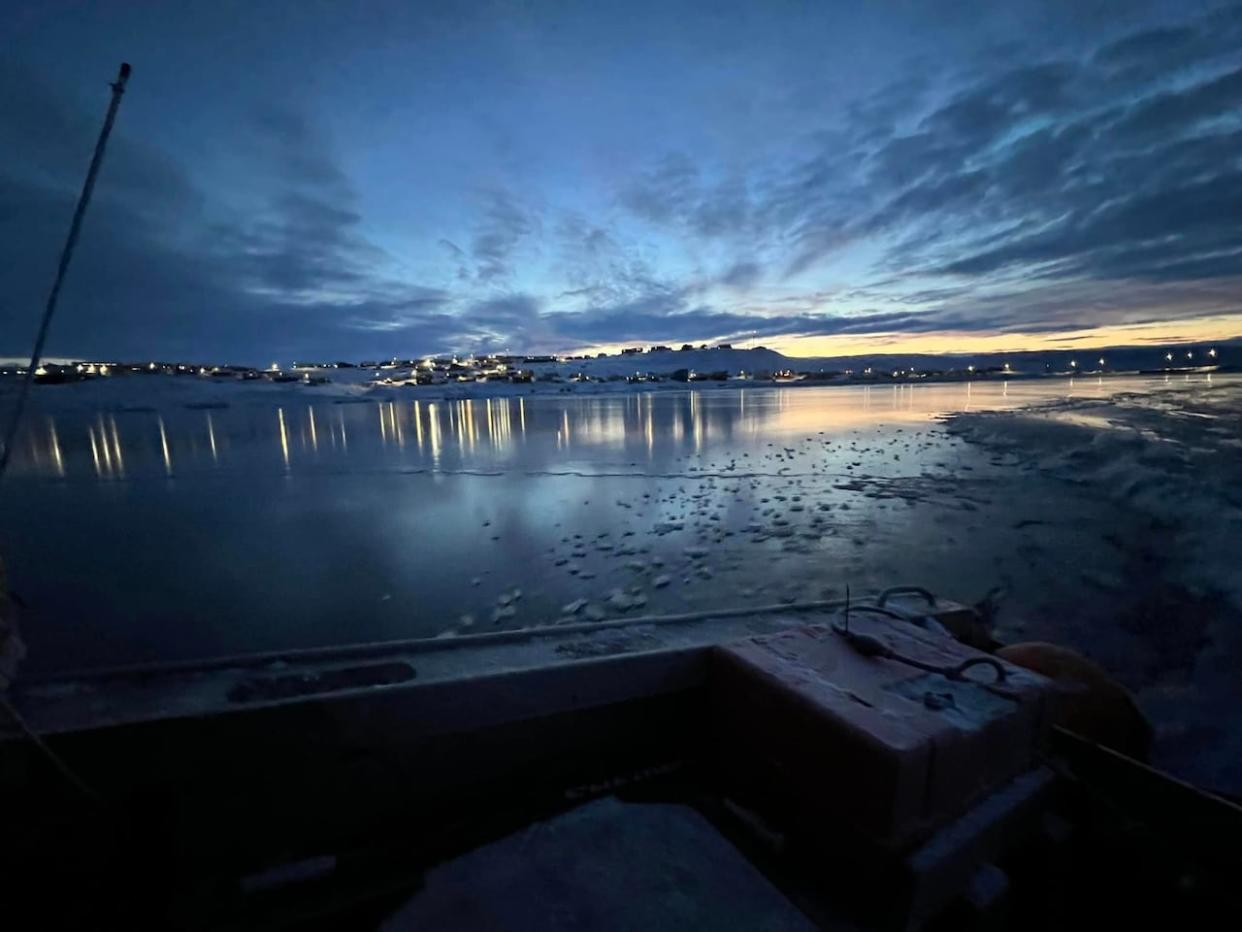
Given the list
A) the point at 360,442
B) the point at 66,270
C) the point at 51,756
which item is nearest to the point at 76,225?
the point at 66,270

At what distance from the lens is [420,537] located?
835cm

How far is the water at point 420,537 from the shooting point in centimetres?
568

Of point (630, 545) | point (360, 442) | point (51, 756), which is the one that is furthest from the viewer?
point (360, 442)

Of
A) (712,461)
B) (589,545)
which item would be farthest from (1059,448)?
(589,545)

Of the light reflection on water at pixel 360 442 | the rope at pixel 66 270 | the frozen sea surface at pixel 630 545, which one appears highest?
the rope at pixel 66 270

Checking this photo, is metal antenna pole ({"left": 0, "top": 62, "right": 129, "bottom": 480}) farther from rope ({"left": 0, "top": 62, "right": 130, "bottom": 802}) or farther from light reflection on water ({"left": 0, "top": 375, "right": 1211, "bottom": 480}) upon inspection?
light reflection on water ({"left": 0, "top": 375, "right": 1211, "bottom": 480})

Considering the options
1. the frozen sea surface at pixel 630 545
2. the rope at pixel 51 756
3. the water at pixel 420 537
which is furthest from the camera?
the water at pixel 420 537

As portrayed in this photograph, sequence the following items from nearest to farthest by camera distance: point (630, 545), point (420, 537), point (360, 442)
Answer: point (630, 545) < point (420, 537) < point (360, 442)

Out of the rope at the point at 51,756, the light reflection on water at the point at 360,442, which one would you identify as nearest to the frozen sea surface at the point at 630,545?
the light reflection on water at the point at 360,442

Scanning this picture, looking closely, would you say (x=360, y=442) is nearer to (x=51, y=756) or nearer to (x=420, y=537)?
(x=420, y=537)

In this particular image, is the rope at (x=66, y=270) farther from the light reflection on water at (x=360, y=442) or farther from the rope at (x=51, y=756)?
the light reflection on water at (x=360, y=442)

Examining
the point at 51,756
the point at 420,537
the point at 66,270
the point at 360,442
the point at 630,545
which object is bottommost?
the point at 630,545

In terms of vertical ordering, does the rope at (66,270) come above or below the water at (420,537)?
above

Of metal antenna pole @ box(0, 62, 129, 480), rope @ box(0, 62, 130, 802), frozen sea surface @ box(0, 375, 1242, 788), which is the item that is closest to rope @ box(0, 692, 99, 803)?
rope @ box(0, 62, 130, 802)
